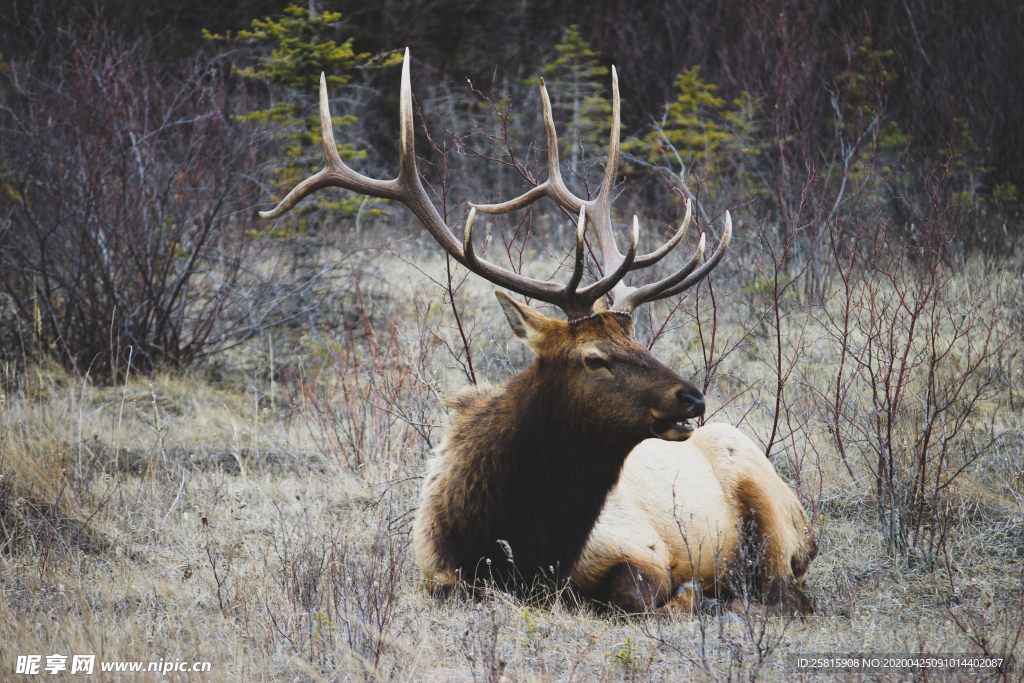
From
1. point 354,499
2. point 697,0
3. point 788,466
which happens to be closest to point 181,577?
point 354,499

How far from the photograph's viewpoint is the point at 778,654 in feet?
10.6

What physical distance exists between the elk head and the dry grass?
3.01 ft

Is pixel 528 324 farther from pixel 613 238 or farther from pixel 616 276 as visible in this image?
pixel 613 238

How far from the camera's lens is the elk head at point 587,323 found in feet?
11.4

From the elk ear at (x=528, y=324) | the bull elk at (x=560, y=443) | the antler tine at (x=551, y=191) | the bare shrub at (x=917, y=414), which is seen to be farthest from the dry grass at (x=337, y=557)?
the antler tine at (x=551, y=191)

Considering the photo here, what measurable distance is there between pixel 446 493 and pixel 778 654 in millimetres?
1659

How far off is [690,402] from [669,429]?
8.1 inches

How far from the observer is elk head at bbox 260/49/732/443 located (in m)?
3.48

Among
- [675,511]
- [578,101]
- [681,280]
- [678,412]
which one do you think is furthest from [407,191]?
[578,101]

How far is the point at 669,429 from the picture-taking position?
11.5ft

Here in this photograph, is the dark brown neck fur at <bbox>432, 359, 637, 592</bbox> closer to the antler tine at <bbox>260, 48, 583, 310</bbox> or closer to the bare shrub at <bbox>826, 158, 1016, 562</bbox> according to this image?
the antler tine at <bbox>260, 48, 583, 310</bbox>

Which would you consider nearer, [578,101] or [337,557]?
[337,557]

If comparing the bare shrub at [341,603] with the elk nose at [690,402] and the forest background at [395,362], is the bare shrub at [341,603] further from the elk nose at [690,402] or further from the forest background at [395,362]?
the elk nose at [690,402]

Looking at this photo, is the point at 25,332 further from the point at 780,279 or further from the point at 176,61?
the point at 176,61
